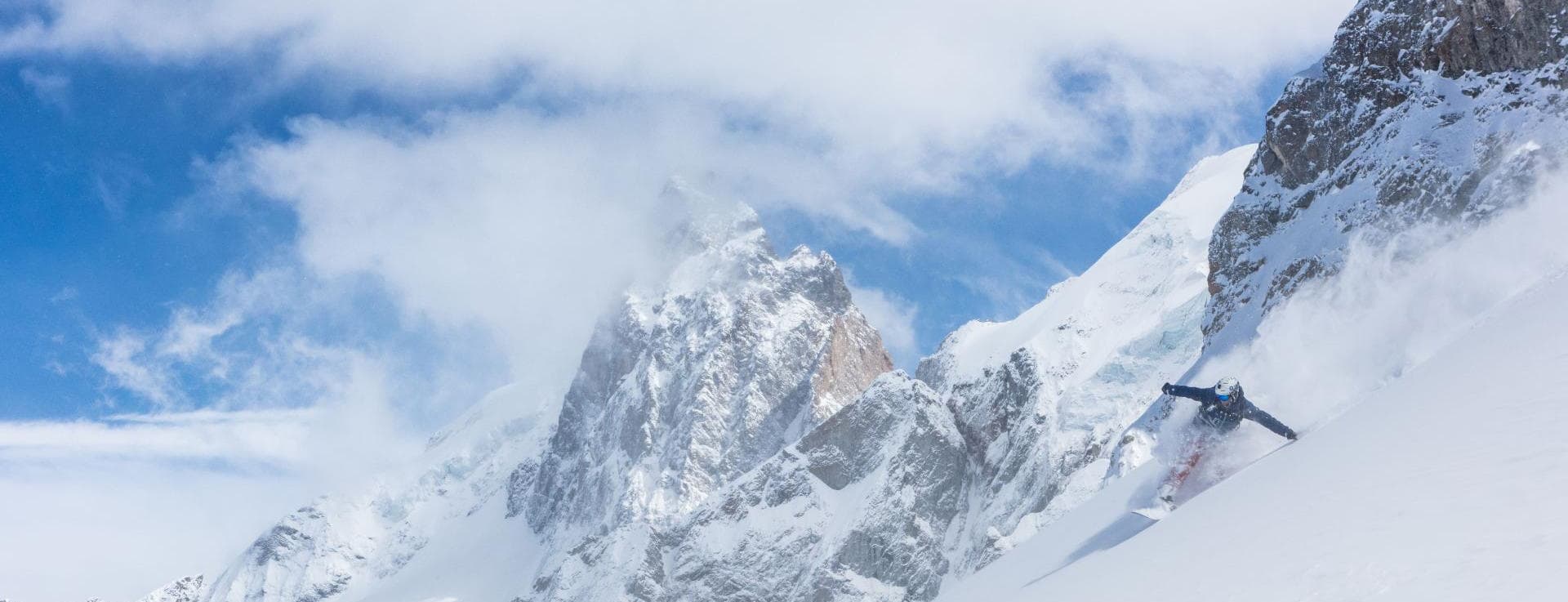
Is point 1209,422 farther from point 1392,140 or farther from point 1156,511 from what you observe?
point 1392,140

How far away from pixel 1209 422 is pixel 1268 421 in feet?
3.93

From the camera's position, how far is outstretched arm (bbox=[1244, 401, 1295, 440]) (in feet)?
64.0

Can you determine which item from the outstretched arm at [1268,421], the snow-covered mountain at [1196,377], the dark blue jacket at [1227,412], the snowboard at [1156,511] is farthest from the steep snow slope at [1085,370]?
the outstretched arm at [1268,421]

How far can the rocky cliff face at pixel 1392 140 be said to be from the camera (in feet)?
116

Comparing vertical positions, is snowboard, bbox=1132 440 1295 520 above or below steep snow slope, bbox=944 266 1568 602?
above

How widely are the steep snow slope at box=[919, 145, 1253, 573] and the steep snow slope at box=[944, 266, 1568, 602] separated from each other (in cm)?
8764

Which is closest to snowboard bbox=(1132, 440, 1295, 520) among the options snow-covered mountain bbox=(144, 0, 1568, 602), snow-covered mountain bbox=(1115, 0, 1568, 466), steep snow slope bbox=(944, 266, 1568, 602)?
snow-covered mountain bbox=(144, 0, 1568, 602)

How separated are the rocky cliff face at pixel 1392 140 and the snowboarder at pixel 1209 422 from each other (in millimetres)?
16516

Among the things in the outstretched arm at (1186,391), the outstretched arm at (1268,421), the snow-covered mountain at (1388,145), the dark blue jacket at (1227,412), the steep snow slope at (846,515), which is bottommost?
the outstretched arm at (1268,421)

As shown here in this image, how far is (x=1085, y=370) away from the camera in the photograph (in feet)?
470

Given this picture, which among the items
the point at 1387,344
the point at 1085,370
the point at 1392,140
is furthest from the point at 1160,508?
the point at 1085,370

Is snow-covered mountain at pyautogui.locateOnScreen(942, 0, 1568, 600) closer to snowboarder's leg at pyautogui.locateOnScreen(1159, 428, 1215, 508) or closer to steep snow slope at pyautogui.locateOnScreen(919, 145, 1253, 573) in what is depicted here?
snowboarder's leg at pyautogui.locateOnScreen(1159, 428, 1215, 508)

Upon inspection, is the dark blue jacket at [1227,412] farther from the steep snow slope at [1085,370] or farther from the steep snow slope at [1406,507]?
the steep snow slope at [1085,370]

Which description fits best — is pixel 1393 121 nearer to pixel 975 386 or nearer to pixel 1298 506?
pixel 1298 506
